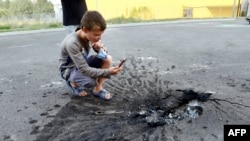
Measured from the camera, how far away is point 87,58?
2795 mm

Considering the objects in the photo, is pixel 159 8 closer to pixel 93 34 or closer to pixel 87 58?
pixel 87 58

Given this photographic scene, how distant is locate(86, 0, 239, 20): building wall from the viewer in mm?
27034

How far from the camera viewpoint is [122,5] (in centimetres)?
2762

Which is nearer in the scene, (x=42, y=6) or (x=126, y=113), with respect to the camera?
(x=126, y=113)

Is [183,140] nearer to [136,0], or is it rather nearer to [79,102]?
[79,102]

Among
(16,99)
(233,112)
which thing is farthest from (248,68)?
(16,99)

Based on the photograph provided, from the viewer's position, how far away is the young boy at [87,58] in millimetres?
2318

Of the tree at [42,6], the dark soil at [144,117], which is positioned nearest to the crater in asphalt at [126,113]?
the dark soil at [144,117]
